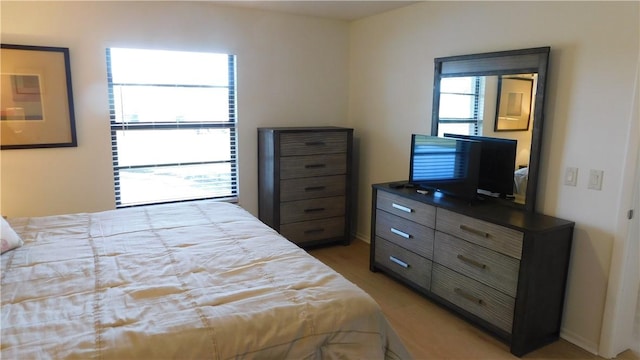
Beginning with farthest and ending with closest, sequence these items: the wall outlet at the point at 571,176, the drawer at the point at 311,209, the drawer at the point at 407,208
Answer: the drawer at the point at 311,209
the drawer at the point at 407,208
the wall outlet at the point at 571,176

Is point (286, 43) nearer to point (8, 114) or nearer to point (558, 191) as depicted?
point (8, 114)

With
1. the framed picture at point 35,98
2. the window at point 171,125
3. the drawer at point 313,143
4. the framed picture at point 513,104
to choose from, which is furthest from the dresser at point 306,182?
the framed picture at point 35,98

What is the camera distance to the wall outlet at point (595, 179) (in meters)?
2.52

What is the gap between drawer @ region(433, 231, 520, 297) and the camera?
8.41ft

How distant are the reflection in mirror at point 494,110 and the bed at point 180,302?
5.66 ft

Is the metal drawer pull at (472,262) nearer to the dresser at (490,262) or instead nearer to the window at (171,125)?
the dresser at (490,262)

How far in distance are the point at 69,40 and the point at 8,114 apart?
28.5 inches

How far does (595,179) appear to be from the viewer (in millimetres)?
2543

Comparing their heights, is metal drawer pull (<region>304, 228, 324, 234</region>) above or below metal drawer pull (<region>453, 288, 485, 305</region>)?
above

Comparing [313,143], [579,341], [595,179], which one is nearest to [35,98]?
[313,143]

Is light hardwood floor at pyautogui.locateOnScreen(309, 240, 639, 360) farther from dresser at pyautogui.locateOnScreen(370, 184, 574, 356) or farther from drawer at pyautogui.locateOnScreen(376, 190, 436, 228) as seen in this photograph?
drawer at pyautogui.locateOnScreen(376, 190, 436, 228)

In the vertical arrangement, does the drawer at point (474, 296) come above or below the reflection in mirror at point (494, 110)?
below

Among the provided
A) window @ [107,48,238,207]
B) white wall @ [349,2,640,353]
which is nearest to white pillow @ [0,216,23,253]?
window @ [107,48,238,207]

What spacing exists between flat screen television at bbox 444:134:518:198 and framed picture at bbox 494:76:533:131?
0.11m
